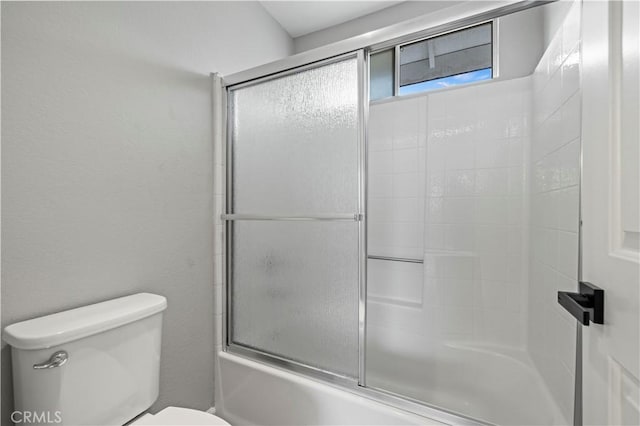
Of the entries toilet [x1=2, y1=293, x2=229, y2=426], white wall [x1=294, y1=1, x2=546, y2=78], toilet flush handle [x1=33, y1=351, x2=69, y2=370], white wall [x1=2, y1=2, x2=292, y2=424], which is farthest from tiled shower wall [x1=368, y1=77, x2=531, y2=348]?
toilet flush handle [x1=33, y1=351, x2=69, y2=370]

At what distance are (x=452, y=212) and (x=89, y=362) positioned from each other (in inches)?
76.7

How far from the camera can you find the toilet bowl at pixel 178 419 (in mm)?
1048

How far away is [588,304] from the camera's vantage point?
63 centimetres

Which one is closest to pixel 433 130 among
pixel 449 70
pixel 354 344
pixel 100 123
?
pixel 449 70

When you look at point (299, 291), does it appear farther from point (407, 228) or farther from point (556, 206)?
point (556, 206)

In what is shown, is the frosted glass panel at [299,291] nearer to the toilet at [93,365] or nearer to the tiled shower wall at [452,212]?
the toilet at [93,365]

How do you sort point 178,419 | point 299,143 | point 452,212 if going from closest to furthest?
point 178,419 < point 299,143 < point 452,212

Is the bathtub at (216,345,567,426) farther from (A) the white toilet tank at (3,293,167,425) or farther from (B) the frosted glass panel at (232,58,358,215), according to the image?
(B) the frosted glass panel at (232,58,358,215)

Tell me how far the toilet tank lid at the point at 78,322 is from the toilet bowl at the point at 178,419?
1.16ft

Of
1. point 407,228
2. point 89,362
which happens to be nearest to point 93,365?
point 89,362

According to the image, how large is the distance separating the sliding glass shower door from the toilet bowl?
1.57 ft

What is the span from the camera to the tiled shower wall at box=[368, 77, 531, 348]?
181 centimetres

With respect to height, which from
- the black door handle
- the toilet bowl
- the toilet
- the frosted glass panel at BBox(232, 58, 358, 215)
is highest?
the frosted glass panel at BBox(232, 58, 358, 215)

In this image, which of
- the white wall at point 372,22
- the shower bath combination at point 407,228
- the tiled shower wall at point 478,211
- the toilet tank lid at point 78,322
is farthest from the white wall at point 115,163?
the tiled shower wall at point 478,211
